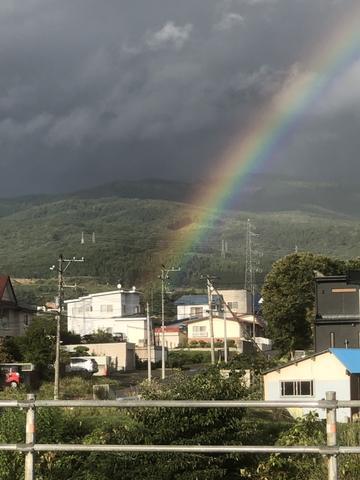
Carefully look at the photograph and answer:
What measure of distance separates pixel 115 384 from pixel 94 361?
11156 millimetres

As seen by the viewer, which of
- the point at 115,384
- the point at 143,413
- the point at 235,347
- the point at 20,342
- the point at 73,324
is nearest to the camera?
the point at 143,413

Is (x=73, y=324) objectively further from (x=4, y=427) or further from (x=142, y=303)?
(x=4, y=427)

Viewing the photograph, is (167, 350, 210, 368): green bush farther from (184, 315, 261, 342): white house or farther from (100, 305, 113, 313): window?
(100, 305, 113, 313): window

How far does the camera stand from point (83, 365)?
6041 cm

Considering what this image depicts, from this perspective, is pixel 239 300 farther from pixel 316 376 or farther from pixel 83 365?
pixel 316 376

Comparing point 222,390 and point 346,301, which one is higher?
point 346,301

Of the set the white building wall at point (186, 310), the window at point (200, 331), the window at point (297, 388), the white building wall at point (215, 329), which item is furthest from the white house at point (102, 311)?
the window at point (297, 388)

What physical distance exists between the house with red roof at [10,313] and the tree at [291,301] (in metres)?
26.1

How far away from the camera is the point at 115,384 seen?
170 ft

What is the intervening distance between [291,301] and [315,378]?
2616 cm

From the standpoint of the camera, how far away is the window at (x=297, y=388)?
129 feet

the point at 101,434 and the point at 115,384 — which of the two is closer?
the point at 101,434

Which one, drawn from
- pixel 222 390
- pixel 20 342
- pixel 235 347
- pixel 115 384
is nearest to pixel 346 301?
pixel 115 384

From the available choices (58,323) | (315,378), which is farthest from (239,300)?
(315,378)
